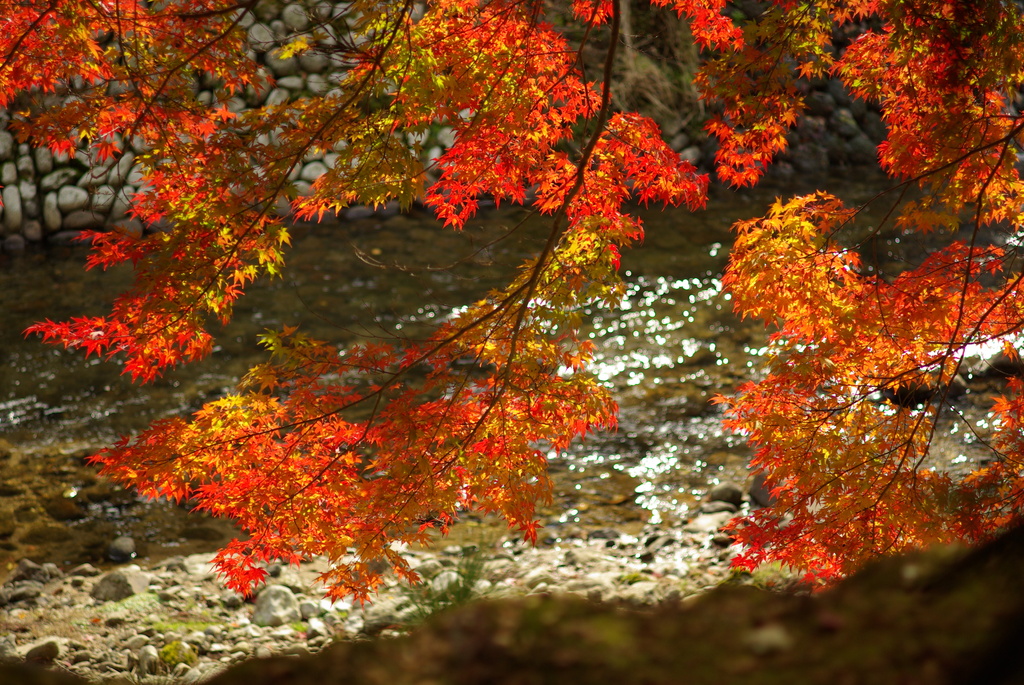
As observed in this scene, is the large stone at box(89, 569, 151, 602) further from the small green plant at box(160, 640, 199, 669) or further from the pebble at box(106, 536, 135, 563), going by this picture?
the small green plant at box(160, 640, 199, 669)

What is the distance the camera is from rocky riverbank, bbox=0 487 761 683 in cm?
455

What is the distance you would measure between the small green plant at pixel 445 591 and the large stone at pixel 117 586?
2.05 metres

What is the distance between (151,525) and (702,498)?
501cm

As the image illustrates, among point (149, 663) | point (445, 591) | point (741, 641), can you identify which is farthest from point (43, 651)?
point (741, 641)

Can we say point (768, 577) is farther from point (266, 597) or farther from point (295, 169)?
point (295, 169)

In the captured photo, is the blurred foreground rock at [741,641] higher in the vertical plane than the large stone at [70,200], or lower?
lower

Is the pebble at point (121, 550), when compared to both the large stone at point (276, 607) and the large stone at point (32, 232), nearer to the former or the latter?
the large stone at point (276, 607)

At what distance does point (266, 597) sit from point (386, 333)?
10.7ft

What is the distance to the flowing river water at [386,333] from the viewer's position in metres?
6.52

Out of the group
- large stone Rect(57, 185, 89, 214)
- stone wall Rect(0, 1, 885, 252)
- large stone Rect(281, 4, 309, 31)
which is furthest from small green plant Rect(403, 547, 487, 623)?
large stone Rect(281, 4, 309, 31)

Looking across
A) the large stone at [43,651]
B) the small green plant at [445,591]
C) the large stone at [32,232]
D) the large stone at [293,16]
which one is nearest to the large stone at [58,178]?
the large stone at [32,232]

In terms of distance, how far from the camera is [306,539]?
395 centimetres

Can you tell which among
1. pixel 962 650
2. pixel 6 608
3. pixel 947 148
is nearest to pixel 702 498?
pixel 947 148

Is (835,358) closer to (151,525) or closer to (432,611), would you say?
(432,611)
